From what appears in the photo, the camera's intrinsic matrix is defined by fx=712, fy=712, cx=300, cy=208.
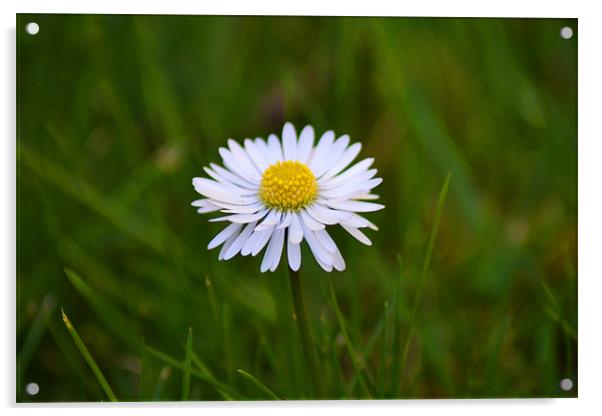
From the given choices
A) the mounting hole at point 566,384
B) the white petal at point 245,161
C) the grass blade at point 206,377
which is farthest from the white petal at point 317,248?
the mounting hole at point 566,384

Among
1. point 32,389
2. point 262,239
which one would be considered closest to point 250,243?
point 262,239

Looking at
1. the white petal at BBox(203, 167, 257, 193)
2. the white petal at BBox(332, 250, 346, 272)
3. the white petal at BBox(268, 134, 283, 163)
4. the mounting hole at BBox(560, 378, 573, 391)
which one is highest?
the white petal at BBox(268, 134, 283, 163)

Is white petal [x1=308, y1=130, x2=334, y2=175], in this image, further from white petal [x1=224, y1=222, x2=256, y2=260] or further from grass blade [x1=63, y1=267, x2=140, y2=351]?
grass blade [x1=63, y1=267, x2=140, y2=351]

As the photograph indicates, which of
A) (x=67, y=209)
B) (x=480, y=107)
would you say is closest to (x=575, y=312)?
(x=480, y=107)

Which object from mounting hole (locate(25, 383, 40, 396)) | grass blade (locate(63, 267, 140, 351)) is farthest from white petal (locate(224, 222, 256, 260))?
mounting hole (locate(25, 383, 40, 396))

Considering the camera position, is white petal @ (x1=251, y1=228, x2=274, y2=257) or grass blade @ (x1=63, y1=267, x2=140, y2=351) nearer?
white petal @ (x1=251, y1=228, x2=274, y2=257)
